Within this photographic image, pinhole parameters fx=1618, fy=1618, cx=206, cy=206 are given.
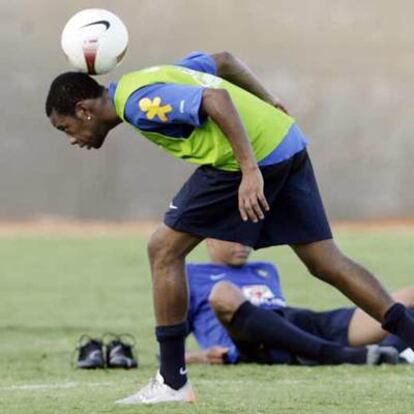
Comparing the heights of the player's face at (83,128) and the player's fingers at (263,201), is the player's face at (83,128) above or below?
above

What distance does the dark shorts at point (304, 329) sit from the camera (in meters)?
8.81

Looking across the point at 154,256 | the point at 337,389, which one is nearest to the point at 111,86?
the point at 154,256

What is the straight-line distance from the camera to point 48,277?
15.3 m

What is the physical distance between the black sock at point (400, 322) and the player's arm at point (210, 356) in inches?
71.6

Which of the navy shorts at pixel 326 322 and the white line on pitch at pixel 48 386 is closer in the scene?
the white line on pitch at pixel 48 386

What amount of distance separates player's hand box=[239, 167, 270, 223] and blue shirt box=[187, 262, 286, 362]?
7.57 feet

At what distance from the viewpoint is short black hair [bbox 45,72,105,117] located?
7.08 m

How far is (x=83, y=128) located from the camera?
713 cm

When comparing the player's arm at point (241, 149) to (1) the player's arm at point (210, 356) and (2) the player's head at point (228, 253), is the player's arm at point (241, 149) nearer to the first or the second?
(1) the player's arm at point (210, 356)

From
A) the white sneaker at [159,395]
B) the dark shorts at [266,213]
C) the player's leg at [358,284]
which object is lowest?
the white sneaker at [159,395]

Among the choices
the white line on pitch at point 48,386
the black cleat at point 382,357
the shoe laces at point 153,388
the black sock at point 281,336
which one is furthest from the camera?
the black sock at point 281,336

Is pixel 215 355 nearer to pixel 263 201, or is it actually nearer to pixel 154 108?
pixel 263 201

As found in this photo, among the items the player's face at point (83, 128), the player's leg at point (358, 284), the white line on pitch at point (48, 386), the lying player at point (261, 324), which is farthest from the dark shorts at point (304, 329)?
the player's face at point (83, 128)

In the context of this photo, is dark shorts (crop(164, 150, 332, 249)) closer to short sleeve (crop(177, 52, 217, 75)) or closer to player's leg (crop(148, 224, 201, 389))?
player's leg (crop(148, 224, 201, 389))
